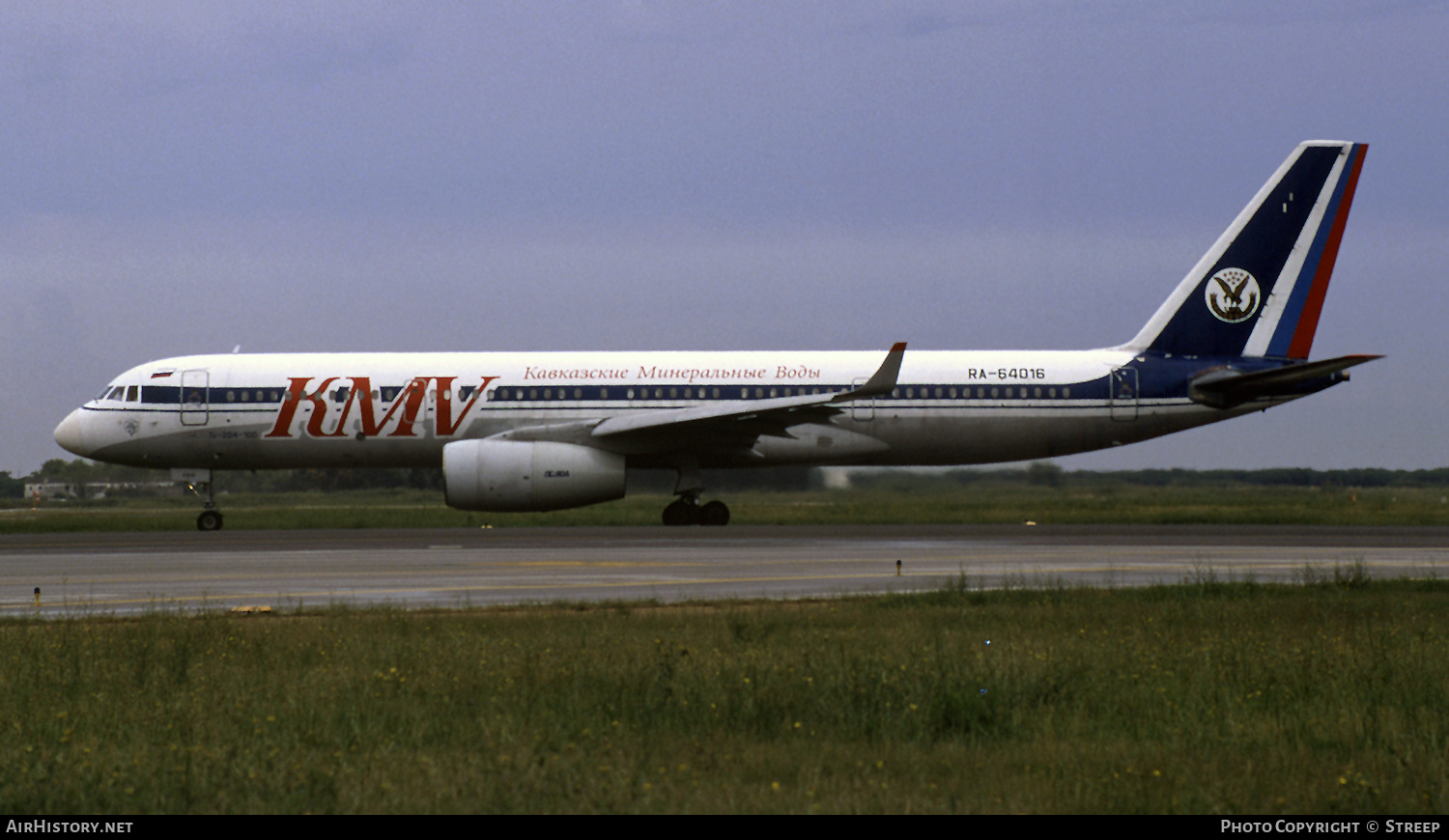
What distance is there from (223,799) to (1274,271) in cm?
2974

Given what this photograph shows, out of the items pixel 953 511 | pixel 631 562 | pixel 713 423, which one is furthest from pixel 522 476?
pixel 953 511

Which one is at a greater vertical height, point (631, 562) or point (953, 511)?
point (953, 511)

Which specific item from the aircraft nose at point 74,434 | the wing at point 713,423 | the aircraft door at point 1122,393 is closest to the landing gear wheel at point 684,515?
the wing at point 713,423

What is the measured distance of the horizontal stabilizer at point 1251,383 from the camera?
91.8 ft

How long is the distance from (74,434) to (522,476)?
11472 mm

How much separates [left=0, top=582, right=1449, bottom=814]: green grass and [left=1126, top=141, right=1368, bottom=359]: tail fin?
18.6m

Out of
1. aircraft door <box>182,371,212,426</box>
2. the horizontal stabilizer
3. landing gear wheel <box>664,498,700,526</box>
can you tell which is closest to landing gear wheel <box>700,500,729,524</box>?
landing gear wheel <box>664,498,700,526</box>

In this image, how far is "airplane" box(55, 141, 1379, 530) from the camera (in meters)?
28.2

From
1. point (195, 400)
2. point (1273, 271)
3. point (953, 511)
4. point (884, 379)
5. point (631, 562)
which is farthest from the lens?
point (953, 511)

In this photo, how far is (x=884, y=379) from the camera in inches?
1005

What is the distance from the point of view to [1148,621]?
39.0ft

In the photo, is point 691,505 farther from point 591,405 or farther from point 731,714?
point 731,714

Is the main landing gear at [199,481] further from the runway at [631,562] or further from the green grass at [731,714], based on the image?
the green grass at [731,714]
